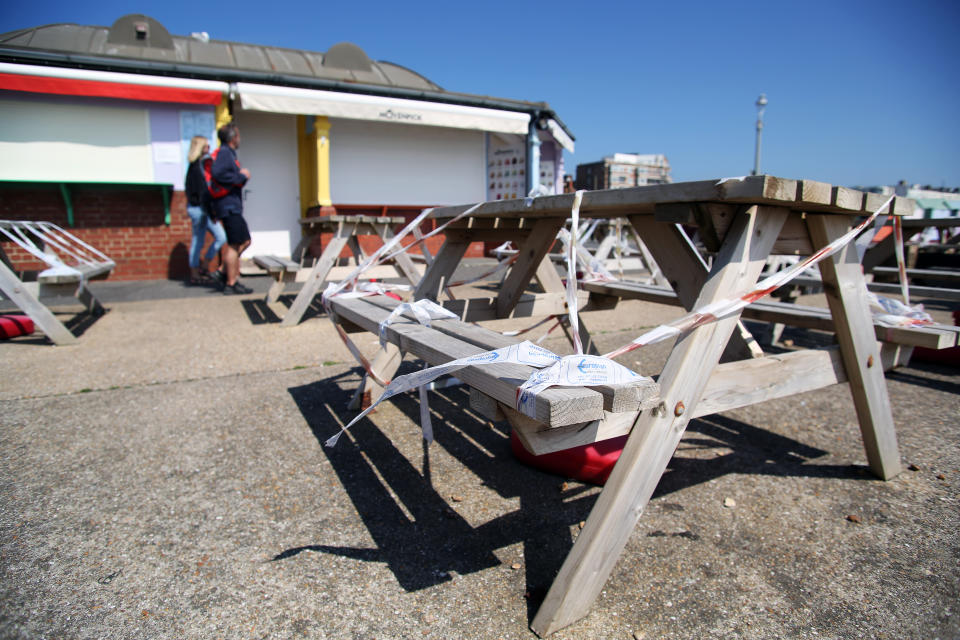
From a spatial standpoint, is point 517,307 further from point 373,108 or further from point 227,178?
point 373,108

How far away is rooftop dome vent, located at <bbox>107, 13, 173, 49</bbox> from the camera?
10.6 metres

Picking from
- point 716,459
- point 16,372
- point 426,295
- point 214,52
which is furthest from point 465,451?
point 214,52

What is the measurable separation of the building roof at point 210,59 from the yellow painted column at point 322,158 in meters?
0.62

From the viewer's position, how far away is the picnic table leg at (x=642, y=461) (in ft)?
4.88

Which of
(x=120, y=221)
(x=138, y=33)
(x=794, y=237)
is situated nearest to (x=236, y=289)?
(x=120, y=221)

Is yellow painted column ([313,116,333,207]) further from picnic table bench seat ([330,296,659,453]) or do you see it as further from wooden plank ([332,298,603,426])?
picnic table bench seat ([330,296,659,453])

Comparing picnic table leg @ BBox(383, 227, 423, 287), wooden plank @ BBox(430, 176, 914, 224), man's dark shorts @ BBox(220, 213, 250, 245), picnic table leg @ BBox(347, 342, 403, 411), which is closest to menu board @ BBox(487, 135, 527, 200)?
man's dark shorts @ BBox(220, 213, 250, 245)

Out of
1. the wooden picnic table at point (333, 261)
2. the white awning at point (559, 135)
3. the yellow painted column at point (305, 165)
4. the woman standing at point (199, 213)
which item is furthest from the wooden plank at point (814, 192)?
the white awning at point (559, 135)

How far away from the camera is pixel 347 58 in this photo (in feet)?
40.7

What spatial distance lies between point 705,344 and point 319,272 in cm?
418

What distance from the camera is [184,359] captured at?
4066mm

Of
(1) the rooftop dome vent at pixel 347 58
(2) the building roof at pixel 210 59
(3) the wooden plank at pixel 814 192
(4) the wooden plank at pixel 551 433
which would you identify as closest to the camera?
(4) the wooden plank at pixel 551 433

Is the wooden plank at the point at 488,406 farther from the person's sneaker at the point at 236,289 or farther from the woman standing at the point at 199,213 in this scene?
the woman standing at the point at 199,213

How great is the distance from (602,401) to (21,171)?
1010cm
